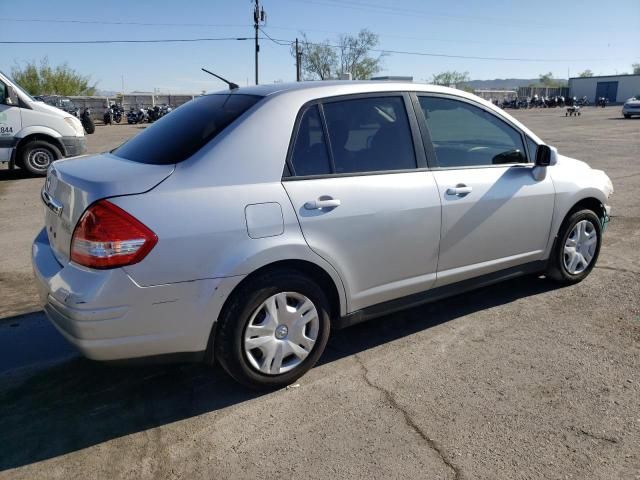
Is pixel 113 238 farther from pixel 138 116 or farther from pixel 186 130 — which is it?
pixel 138 116

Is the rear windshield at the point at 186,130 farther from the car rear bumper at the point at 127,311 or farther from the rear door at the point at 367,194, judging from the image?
the car rear bumper at the point at 127,311

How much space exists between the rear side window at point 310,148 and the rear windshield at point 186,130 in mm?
325

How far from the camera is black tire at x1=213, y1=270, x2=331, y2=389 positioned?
282 centimetres

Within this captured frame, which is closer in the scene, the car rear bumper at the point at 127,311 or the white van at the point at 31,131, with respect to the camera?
the car rear bumper at the point at 127,311

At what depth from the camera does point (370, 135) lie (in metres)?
3.38

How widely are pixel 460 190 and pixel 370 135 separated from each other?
0.74 metres

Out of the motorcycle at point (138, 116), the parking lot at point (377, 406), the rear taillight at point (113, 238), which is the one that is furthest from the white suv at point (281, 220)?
the motorcycle at point (138, 116)

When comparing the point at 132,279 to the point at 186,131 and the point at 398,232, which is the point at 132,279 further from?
the point at 398,232

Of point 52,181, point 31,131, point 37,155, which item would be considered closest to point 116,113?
point 37,155

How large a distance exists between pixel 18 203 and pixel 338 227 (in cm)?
735

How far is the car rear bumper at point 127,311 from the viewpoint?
254cm

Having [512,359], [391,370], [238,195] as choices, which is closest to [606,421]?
[512,359]

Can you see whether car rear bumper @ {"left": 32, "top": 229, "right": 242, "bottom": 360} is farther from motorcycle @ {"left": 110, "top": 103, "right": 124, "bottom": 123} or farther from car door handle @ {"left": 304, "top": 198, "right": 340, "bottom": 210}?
motorcycle @ {"left": 110, "top": 103, "right": 124, "bottom": 123}

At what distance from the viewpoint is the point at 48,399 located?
9.95ft
